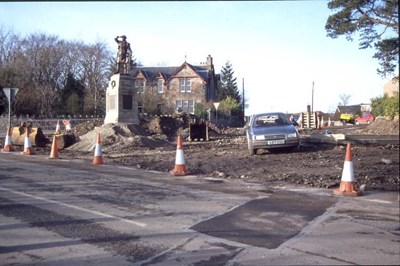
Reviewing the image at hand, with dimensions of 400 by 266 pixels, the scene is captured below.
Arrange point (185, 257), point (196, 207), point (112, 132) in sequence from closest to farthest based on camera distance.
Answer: point (185, 257) < point (196, 207) < point (112, 132)

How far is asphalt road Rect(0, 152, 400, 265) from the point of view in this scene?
4.48 m

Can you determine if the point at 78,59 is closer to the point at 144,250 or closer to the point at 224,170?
the point at 224,170

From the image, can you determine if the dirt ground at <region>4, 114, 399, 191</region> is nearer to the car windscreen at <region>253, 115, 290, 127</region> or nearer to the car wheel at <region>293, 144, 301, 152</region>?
the car wheel at <region>293, 144, 301, 152</region>

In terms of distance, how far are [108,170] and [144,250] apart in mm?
7188

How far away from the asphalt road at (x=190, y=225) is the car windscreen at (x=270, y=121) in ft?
15.7

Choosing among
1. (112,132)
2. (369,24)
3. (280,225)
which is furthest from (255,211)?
(112,132)

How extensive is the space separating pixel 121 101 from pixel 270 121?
1035 centimetres

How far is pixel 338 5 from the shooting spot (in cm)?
255

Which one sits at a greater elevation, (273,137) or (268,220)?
(273,137)

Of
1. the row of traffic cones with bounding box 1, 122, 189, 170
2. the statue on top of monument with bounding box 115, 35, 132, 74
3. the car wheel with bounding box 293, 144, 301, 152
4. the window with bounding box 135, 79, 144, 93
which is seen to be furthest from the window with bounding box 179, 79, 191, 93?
the car wheel with bounding box 293, 144, 301, 152

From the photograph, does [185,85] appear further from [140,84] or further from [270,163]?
[270,163]

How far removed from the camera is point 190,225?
575 cm

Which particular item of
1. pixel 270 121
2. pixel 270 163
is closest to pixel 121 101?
pixel 270 121

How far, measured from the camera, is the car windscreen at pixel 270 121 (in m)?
13.7
